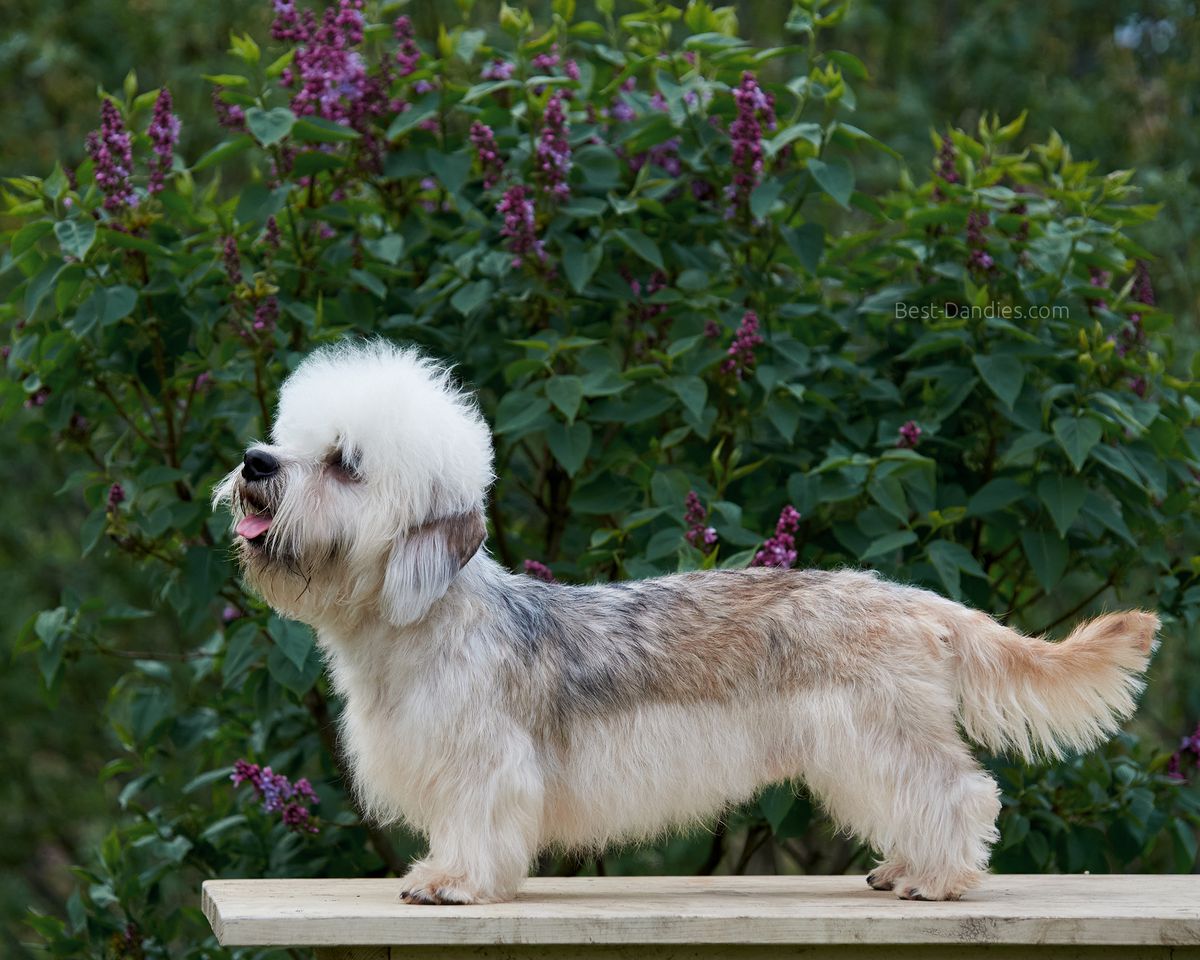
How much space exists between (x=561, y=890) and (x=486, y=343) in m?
2.08

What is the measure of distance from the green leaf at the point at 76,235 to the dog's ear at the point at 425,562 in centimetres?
180

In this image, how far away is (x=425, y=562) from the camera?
135 inches

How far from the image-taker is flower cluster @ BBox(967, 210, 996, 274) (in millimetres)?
5035

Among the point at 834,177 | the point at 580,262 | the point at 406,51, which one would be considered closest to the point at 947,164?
the point at 834,177

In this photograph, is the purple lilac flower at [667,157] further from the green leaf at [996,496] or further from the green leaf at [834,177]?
the green leaf at [996,496]

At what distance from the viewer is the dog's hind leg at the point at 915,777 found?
355cm

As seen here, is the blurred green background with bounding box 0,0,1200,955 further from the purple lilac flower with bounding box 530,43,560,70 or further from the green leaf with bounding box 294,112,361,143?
the green leaf with bounding box 294,112,361,143

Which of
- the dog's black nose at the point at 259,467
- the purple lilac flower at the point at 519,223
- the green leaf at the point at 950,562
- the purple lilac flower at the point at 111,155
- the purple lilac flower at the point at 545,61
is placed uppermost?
the purple lilac flower at the point at 545,61

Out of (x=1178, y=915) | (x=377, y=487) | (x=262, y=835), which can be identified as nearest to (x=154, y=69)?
(x=262, y=835)

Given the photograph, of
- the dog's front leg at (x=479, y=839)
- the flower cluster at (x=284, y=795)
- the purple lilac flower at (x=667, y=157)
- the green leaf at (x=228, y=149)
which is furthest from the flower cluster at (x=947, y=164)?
the flower cluster at (x=284, y=795)

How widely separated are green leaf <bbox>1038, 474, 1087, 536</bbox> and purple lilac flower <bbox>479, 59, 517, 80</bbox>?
2.16 meters

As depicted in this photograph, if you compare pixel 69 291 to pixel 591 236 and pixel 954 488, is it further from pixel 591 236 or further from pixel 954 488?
pixel 954 488

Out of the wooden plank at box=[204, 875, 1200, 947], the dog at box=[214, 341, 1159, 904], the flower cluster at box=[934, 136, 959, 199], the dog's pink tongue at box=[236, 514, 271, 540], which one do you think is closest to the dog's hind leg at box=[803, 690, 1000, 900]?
the dog at box=[214, 341, 1159, 904]

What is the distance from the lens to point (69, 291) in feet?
15.5
